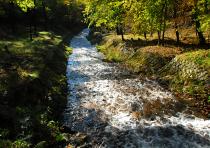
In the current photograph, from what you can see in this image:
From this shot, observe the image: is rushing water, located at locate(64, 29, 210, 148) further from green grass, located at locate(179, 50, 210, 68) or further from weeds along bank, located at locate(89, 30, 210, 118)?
green grass, located at locate(179, 50, 210, 68)

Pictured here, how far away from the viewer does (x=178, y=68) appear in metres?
29.0

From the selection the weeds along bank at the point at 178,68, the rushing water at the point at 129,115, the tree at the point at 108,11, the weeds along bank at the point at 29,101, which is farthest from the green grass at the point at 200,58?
the tree at the point at 108,11

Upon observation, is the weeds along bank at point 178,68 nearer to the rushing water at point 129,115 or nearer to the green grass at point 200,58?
the green grass at point 200,58

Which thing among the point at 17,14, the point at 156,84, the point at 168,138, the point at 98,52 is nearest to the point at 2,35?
the point at 98,52

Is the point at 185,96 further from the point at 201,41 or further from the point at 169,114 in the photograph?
the point at 201,41

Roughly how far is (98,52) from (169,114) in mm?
32109

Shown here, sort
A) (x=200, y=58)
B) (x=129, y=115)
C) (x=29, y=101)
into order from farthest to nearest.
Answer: (x=200, y=58) < (x=129, y=115) < (x=29, y=101)

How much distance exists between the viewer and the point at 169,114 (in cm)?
2159

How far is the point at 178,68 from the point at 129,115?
9.74 m

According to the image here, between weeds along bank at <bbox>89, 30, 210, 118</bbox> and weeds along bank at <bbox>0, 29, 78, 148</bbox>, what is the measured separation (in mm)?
9911

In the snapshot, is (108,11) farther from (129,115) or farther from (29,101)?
(29,101)

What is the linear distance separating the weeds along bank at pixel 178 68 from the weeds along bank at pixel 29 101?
32.5 ft

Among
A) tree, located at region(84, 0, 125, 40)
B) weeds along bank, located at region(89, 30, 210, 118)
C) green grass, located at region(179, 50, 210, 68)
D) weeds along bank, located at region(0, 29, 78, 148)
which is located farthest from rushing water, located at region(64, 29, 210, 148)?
tree, located at region(84, 0, 125, 40)

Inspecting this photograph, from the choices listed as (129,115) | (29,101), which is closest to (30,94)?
(29,101)
